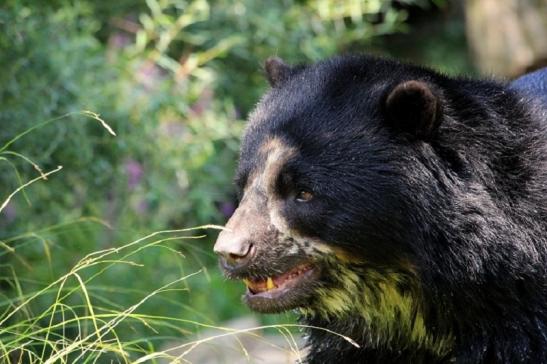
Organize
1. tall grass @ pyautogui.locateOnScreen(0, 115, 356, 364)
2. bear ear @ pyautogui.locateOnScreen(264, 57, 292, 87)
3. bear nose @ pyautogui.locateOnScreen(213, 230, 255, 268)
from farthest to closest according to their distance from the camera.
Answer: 1. bear ear @ pyautogui.locateOnScreen(264, 57, 292, 87)
2. bear nose @ pyautogui.locateOnScreen(213, 230, 255, 268)
3. tall grass @ pyautogui.locateOnScreen(0, 115, 356, 364)

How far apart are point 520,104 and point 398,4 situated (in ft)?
29.6

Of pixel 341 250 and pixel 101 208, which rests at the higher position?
pixel 341 250

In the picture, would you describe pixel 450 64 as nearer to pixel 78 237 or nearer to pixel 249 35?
pixel 249 35

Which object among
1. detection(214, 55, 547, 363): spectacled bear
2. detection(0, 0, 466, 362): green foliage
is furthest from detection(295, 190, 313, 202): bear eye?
detection(0, 0, 466, 362): green foliage

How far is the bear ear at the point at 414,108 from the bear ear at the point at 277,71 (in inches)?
27.5

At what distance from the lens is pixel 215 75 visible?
367 inches

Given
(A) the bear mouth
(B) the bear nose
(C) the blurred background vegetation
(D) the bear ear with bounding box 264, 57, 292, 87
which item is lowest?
(C) the blurred background vegetation

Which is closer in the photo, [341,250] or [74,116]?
[341,250]

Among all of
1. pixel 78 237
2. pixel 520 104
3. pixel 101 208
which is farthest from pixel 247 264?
pixel 101 208

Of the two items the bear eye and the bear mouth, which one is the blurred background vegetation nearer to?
the bear mouth

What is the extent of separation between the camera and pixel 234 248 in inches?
170

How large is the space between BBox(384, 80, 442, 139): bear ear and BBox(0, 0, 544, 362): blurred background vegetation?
1.84 metres

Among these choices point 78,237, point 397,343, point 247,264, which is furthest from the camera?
point 78,237

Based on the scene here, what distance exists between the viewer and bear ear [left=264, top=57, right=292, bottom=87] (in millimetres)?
5031
